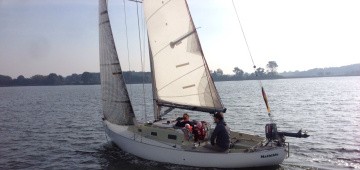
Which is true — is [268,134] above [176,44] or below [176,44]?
below

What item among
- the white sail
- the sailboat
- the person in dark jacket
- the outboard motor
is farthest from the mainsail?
the outboard motor

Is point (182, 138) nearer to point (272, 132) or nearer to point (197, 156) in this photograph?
point (197, 156)

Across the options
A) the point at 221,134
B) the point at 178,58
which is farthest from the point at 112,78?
the point at 221,134

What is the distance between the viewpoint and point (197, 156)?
699 inches

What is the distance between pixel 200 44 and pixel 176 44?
1380mm

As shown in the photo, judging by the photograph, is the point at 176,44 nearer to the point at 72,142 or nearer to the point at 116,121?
the point at 116,121

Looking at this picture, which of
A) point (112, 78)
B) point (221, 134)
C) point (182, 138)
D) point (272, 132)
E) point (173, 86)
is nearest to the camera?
point (221, 134)

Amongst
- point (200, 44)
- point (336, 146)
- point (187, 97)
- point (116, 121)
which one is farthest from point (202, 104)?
point (336, 146)

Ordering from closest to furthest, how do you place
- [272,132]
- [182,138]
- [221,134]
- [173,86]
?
[221,134], [272,132], [182,138], [173,86]

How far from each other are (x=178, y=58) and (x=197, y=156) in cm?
585

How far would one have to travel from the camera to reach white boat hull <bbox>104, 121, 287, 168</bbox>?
1719 cm

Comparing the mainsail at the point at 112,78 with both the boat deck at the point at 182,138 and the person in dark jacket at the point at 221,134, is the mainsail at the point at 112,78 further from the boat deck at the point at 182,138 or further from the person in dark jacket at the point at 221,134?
the person in dark jacket at the point at 221,134

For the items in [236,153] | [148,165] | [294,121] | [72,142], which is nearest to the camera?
[236,153]

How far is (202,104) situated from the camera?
20625 millimetres
